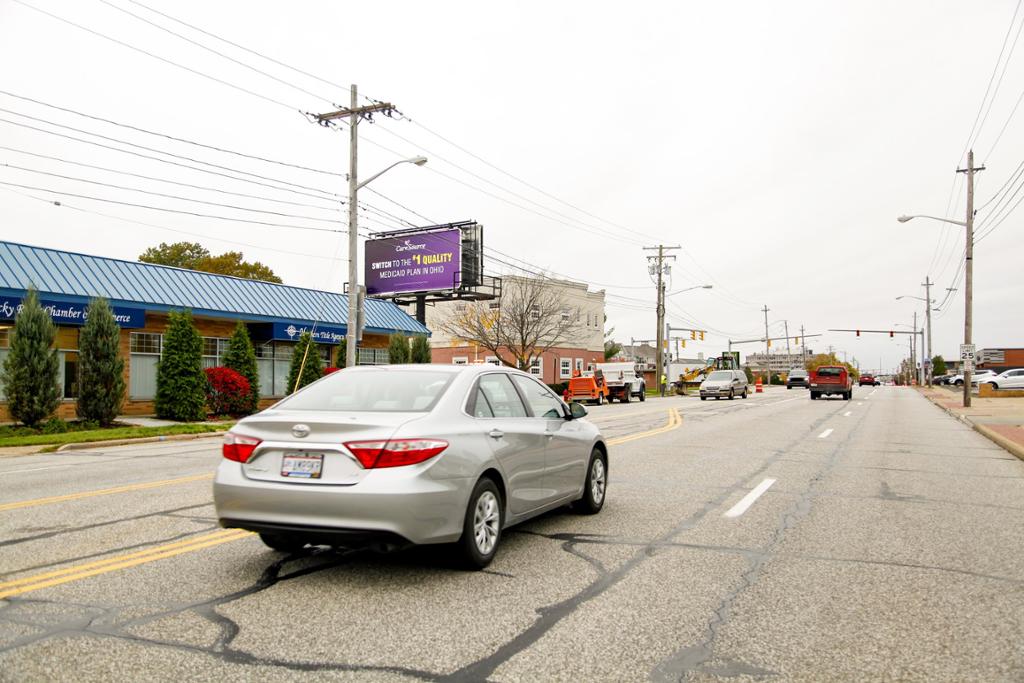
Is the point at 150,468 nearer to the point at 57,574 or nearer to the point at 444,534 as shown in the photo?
the point at 57,574

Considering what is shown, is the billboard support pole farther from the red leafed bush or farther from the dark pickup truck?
the dark pickup truck

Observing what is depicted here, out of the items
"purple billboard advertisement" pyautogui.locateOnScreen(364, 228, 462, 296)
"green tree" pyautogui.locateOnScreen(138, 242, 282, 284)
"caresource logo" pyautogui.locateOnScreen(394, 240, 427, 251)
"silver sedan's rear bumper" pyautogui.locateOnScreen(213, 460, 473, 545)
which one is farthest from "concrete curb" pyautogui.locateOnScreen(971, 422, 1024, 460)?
"green tree" pyautogui.locateOnScreen(138, 242, 282, 284)

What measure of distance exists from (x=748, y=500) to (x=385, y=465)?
530 cm

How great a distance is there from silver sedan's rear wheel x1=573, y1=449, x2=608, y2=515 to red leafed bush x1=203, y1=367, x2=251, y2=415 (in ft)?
67.3

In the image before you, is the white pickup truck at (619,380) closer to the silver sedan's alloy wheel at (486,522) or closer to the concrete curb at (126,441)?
the concrete curb at (126,441)

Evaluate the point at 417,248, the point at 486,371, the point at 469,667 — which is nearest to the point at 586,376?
the point at 417,248

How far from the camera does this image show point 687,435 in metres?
17.9

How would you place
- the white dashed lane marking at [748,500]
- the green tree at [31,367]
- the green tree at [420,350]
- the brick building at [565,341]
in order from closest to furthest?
the white dashed lane marking at [748,500] < the green tree at [31,367] < the green tree at [420,350] < the brick building at [565,341]

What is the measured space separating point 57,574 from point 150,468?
7263mm

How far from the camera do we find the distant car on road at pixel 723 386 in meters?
46.3

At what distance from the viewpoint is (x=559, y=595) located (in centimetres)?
507

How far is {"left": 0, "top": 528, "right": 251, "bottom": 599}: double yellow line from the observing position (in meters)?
5.19

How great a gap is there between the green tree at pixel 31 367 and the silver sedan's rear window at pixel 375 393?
17.2m

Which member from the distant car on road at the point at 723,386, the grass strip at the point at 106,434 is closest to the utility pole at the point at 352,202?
the grass strip at the point at 106,434
